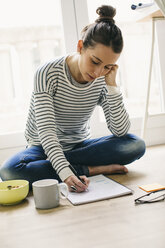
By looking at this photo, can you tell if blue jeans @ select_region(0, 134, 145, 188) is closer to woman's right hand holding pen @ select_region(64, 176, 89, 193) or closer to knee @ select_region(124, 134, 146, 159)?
knee @ select_region(124, 134, 146, 159)

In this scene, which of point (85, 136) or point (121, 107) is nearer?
point (121, 107)

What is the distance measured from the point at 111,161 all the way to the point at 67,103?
348mm

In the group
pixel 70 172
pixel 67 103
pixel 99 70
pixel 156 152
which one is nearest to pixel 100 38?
pixel 99 70

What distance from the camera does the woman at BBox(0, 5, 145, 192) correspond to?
1.21 m

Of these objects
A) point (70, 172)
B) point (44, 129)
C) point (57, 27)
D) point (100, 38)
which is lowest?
point (70, 172)

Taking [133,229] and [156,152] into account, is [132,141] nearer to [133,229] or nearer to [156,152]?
[156,152]

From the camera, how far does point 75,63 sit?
1.39 meters

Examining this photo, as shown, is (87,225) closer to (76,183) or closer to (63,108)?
(76,183)

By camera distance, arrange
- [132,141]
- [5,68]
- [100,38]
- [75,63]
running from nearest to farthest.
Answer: [100,38], [75,63], [132,141], [5,68]

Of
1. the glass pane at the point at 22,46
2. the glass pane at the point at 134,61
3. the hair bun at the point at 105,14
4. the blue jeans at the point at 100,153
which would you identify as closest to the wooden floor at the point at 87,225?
the blue jeans at the point at 100,153

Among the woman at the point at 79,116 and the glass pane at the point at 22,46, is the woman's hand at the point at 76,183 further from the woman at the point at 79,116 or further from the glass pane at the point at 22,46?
the glass pane at the point at 22,46

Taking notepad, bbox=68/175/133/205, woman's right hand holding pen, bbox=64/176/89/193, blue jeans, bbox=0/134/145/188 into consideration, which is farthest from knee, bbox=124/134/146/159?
woman's right hand holding pen, bbox=64/176/89/193

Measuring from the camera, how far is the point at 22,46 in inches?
84.4

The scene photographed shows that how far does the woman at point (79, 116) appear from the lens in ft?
3.96
